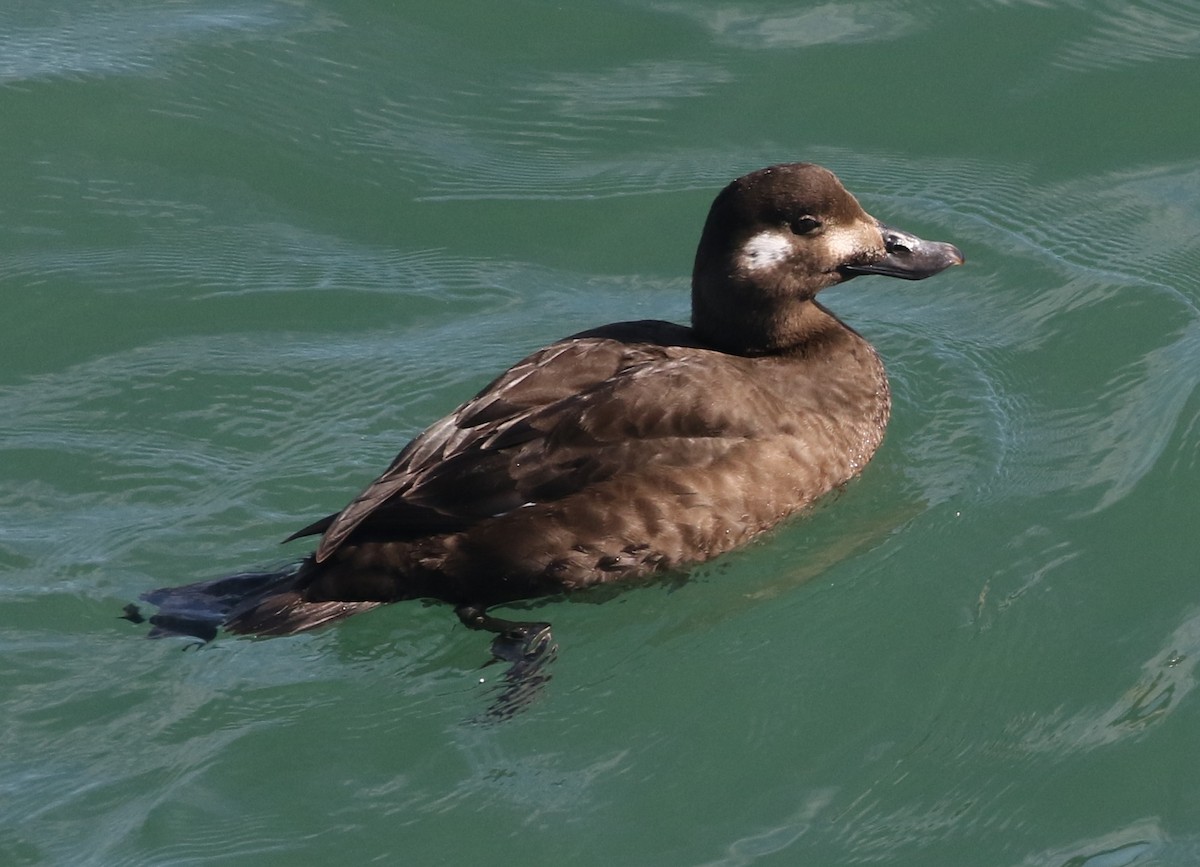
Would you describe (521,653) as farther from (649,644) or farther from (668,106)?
(668,106)

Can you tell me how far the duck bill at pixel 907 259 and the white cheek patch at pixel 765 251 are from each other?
1.22ft

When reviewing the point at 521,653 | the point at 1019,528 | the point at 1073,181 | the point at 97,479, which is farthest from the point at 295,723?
the point at 1073,181

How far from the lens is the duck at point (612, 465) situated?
6.06 meters

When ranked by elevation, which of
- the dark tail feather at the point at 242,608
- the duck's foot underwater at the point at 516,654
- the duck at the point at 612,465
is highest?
the duck at the point at 612,465

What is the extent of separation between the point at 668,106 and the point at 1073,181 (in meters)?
2.11

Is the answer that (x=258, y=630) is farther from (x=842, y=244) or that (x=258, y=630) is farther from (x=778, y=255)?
(x=842, y=244)

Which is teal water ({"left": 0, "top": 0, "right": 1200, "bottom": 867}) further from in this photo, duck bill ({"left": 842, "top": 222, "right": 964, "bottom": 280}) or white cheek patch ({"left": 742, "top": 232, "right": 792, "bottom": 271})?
white cheek patch ({"left": 742, "top": 232, "right": 792, "bottom": 271})

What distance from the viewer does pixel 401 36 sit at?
973 centimetres

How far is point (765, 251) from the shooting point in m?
6.82

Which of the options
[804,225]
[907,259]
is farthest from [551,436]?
[907,259]

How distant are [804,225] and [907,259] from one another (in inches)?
22.8

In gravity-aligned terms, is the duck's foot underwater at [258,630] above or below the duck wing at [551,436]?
below

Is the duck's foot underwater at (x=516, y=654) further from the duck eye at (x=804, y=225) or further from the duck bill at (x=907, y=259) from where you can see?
the duck bill at (x=907, y=259)

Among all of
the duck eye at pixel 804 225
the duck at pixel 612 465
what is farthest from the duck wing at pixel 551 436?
the duck eye at pixel 804 225
